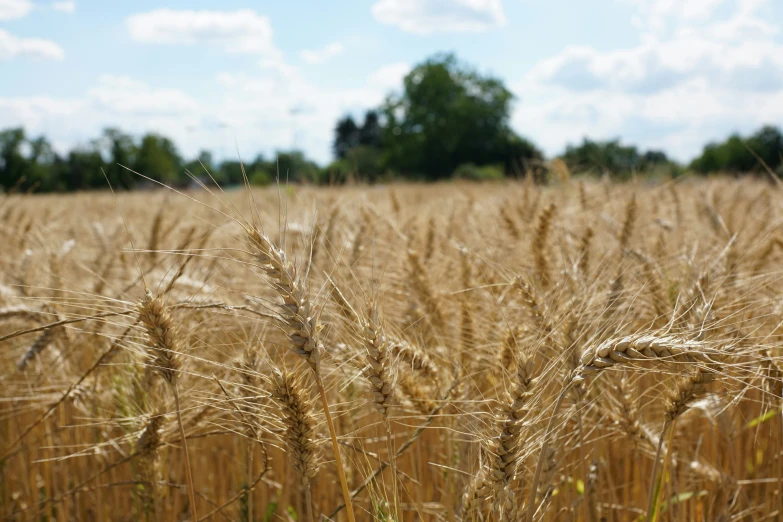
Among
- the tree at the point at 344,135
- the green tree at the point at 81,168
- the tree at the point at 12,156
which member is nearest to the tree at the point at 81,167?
the green tree at the point at 81,168

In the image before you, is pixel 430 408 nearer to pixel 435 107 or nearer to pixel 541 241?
pixel 541 241

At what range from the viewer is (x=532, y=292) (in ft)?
5.06

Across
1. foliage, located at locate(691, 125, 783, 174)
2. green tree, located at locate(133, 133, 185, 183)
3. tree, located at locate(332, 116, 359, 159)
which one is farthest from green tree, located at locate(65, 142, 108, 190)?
tree, located at locate(332, 116, 359, 159)

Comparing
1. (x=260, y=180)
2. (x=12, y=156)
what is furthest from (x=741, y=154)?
(x=12, y=156)

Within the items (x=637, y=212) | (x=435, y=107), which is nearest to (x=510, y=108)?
(x=435, y=107)

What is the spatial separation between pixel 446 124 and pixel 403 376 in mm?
52767

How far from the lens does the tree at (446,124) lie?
52.2 metres

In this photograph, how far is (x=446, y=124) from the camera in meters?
52.8

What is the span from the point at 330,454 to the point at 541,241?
1.02 meters

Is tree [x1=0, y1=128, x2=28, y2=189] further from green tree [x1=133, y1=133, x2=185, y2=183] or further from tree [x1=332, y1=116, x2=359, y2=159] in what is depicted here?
tree [x1=332, y1=116, x2=359, y2=159]

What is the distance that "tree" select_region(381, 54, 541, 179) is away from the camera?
5225 cm

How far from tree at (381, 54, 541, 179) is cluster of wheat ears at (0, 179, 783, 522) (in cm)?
4774

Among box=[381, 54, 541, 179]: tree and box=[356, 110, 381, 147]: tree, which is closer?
box=[381, 54, 541, 179]: tree

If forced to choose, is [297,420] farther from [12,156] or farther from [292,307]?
[12,156]
